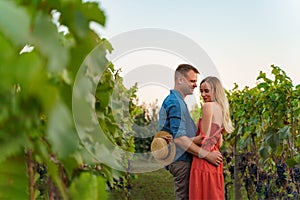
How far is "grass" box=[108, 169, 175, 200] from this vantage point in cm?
970

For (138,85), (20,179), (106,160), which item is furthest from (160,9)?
(20,179)

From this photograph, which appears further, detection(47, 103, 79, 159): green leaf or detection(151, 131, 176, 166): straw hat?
detection(151, 131, 176, 166): straw hat

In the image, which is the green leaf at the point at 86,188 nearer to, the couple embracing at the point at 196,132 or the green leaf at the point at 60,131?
the green leaf at the point at 60,131

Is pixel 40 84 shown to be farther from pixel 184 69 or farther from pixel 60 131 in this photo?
pixel 184 69

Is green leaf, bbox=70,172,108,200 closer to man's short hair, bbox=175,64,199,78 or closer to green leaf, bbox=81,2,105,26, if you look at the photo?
green leaf, bbox=81,2,105,26

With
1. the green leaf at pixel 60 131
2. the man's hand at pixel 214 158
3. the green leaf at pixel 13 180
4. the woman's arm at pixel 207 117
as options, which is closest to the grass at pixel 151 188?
the man's hand at pixel 214 158

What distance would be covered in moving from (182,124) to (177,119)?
0.24 feet

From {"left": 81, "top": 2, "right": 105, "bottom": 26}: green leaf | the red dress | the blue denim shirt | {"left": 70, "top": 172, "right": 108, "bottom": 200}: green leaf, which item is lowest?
{"left": 70, "top": 172, "right": 108, "bottom": 200}: green leaf

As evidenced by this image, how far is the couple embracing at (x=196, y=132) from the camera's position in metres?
4.58

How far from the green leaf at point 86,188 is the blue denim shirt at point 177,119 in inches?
147

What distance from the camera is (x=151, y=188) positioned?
427 inches

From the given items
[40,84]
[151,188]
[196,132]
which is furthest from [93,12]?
[151,188]

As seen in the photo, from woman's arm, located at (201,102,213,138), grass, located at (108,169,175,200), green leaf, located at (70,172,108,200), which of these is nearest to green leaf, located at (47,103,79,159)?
green leaf, located at (70,172,108,200)

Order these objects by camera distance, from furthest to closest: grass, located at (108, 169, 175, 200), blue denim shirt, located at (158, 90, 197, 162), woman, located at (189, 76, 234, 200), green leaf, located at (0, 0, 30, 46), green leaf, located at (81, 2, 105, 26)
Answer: grass, located at (108, 169, 175, 200), woman, located at (189, 76, 234, 200), blue denim shirt, located at (158, 90, 197, 162), green leaf, located at (81, 2, 105, 26), green leaf, located at (0, 0, 30, 46)
